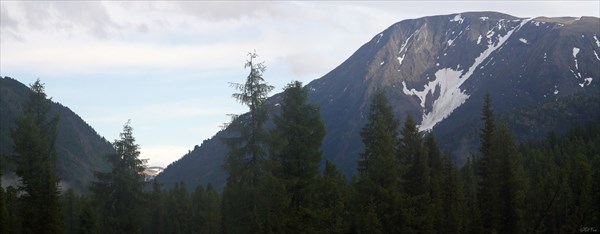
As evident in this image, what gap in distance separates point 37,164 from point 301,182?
67.6 feet

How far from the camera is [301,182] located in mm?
29859

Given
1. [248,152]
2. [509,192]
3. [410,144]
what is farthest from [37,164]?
[509,192]

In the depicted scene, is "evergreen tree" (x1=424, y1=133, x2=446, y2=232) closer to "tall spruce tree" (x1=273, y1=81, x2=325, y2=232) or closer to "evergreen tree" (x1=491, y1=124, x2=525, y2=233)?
"evergreen tree" (x1=491, y1=124, x2=525, y2=233)

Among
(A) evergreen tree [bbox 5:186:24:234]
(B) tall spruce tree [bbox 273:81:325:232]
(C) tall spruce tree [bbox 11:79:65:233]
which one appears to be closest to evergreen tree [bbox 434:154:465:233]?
(B) tall spruce tree [bbox 273:81:325:232]

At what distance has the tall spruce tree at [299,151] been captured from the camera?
2953 centimetres

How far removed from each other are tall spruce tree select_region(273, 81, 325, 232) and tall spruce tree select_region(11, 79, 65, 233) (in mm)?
18900

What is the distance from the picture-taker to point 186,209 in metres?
94.7

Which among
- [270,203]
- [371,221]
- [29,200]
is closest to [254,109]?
[270,203]

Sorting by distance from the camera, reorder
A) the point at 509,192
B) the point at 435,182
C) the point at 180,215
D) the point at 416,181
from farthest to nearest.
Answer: the point at 180,215 < the point at 509,192 < the point at 435,182 < the point at 416,181

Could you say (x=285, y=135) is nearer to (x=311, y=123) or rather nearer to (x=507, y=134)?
(x=311, y=123)

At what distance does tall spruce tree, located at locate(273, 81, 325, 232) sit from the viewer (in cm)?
2953

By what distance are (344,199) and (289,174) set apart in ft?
48.7

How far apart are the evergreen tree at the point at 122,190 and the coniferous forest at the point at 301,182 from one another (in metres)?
0.07

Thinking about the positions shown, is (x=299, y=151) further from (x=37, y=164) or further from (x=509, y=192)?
(x=509, y=192)
